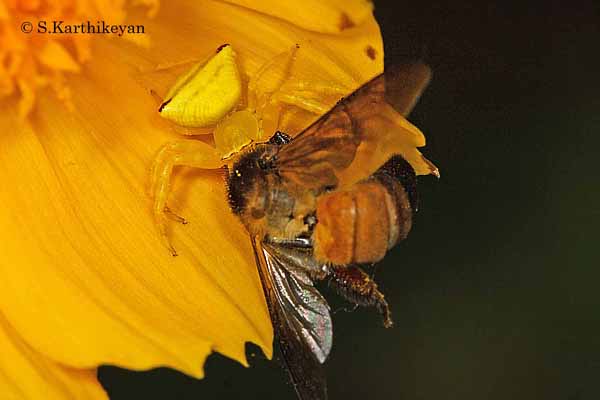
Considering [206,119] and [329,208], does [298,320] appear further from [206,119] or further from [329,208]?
[206,119]

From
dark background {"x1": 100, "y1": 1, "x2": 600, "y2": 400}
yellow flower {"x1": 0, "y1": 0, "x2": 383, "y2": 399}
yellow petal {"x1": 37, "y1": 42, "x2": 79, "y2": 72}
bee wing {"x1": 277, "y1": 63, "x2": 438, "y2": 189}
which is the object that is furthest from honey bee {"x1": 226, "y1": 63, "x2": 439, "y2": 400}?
dark background {"x1": 100, "y1": 1, "x2": 600, "y2": 400}

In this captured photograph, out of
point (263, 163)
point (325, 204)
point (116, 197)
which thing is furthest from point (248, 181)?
point (116, 197)

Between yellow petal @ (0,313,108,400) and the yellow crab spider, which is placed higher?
the yellow crab spider

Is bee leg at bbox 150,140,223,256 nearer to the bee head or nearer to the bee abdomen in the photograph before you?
the bee head

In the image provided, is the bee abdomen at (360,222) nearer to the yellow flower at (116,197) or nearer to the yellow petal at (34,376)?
the yellow flower at (116,197)

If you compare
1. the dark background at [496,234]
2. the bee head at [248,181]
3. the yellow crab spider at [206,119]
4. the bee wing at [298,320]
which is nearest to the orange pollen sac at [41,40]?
the yellow crab spider at [206,119]

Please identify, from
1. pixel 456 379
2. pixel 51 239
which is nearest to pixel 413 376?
pixel 456 379
